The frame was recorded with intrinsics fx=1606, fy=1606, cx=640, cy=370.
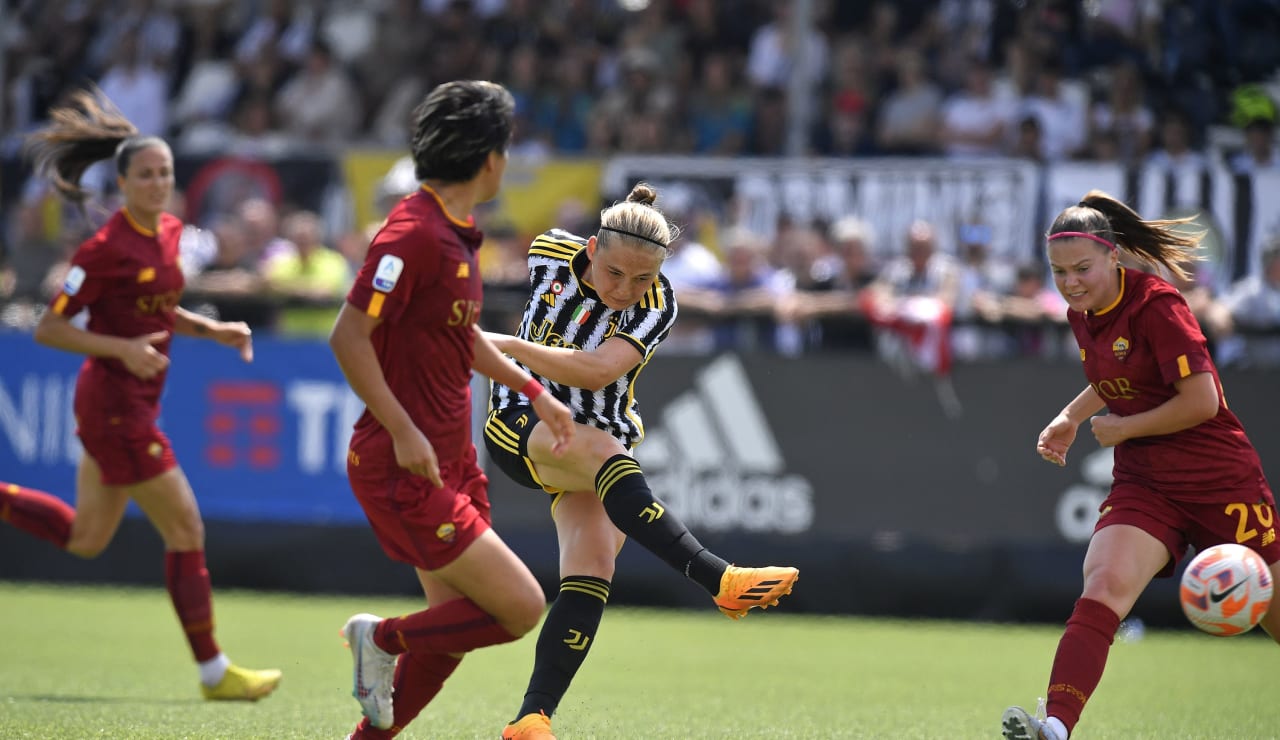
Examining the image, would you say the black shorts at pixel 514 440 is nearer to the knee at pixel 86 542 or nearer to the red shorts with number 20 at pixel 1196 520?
the red shorts with number 20 at pixel 1196 520

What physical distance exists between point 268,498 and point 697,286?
3.39 m

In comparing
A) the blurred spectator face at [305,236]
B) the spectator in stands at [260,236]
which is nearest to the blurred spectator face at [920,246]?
the blurred spectator face at [305,236]

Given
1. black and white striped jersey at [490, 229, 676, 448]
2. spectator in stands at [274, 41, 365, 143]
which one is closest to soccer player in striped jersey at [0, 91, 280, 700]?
black and white striped jersey at [490, 229, 676, 448]

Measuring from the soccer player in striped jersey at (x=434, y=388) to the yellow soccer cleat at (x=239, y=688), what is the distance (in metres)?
2.02

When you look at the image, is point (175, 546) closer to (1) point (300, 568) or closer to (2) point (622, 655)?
(2) point (622, 655)

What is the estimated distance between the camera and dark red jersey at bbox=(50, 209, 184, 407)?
695 cm

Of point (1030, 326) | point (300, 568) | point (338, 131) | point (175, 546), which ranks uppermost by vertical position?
point (338, 131)

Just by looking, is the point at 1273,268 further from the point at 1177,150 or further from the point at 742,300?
the point at 742,300

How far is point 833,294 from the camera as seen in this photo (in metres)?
11.2

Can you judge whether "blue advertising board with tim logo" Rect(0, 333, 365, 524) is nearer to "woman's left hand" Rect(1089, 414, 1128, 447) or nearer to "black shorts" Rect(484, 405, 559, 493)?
"black shorts" Rect(484, 405, 559, 493)

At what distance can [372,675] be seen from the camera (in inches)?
196

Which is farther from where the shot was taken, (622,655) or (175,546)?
(622,655)

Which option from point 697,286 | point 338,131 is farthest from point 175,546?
point 338,131

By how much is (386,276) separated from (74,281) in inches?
114
